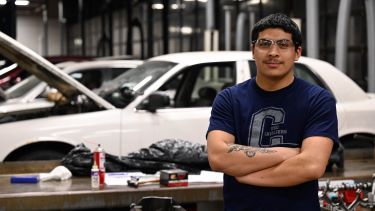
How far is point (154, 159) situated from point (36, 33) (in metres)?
31.2

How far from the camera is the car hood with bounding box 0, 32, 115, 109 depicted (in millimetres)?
5340

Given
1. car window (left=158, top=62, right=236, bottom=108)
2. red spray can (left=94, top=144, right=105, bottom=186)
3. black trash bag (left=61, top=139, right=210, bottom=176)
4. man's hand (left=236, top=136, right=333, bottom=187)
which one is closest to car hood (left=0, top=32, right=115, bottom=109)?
car window (left=158, top=62, right=236, bottom=108)

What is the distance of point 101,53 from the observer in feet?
94.6

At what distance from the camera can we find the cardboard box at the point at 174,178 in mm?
3936

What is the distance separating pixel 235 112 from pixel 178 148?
1.91 metres

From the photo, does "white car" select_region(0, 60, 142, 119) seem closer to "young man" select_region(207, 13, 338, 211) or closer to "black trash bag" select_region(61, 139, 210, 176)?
"black trash bag" select_region(61, 139, 210, 176)

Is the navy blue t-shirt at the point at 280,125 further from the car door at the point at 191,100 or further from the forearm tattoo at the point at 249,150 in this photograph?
the car door at the point at 191,100

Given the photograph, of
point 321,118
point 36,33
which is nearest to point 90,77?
point 321,118

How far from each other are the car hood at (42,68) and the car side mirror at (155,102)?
35 centimetres

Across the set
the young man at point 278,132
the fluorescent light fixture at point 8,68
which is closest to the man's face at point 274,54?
the young man at point 278,132

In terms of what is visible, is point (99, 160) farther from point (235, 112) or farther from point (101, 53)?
point (101, 53)

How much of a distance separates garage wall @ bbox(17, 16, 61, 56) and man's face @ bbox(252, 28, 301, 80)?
1242 inches

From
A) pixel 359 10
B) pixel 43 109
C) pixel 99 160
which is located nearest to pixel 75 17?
pixel 359 10

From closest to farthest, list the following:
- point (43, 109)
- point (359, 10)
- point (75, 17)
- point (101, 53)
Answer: point (43, 109) → point (359, 10) → point (101, 53) → point (75, 17)
